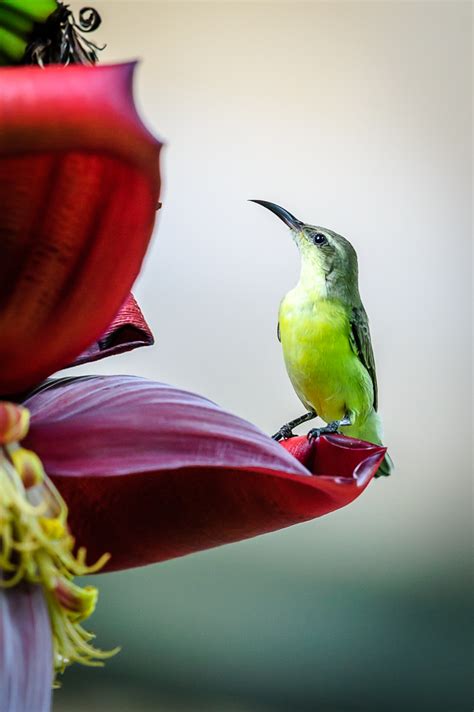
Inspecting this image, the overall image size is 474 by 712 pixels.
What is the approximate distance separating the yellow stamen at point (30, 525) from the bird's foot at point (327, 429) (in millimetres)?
68

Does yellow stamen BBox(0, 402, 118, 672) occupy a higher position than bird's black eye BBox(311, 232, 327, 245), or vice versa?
bird's black eye BBox(311, 232, 327, 245)

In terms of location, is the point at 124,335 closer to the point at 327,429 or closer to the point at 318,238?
the point at 327,429

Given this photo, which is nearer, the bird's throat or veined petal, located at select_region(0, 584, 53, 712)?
veined petal, located at select_region(0, 584, 53, 712)

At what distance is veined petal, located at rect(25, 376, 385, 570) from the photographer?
0.22 metres

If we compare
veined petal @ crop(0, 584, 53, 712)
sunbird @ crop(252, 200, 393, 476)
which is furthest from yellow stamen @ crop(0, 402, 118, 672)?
sunbird @ crop(252, 200, 393, 476)

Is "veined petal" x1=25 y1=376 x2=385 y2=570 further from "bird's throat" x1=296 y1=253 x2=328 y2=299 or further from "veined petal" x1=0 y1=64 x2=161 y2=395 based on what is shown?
"bird's throat" x1=296 y1=253 x2=328 y2=299

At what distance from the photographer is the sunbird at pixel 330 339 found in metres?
0.96

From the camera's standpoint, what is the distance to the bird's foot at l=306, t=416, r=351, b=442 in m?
0.26

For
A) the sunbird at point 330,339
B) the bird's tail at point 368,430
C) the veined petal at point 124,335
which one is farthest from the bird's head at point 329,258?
the veined petal at point 124,335

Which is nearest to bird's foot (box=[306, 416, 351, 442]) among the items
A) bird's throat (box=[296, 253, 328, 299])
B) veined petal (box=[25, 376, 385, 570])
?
veined petal (box=[25, 376, 385, 570])

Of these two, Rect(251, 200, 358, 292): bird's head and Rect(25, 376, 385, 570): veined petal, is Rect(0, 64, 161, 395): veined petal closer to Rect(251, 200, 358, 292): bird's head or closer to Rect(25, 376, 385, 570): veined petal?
Rect(25, 376, 385, 570): veined petal

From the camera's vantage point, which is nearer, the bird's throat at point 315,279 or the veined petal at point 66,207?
the veined petal at point 66,207

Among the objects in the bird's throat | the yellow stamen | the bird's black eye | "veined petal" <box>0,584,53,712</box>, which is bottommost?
"veined petal" <box>0,584,53,712</box>

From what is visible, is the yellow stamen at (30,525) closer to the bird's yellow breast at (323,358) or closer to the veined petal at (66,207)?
the veined petal at (66,207)
